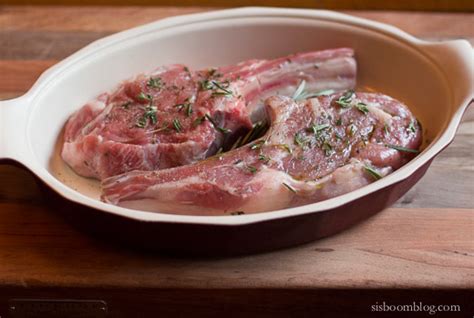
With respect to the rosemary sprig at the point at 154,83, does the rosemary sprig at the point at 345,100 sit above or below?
above

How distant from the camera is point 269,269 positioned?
1286 millimetres

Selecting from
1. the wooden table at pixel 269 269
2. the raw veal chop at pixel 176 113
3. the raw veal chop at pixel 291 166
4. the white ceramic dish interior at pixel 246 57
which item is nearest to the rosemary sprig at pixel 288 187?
the raw veal chop at pixel 291 166

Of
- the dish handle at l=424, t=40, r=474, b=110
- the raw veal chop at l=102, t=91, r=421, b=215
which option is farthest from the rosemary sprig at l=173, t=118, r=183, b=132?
the dish handle at l=424, t=40, r=474, b=110

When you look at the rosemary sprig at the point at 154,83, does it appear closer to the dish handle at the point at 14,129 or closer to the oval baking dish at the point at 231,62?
the oval baking dish at the point at 231,62

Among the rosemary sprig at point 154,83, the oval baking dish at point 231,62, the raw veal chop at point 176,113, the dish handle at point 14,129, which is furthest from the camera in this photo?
the rosemary sprig at point 154,83

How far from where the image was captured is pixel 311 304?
128 cm

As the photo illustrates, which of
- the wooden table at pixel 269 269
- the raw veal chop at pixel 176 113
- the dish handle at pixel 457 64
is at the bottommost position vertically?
the wooden table at pixel 269 269

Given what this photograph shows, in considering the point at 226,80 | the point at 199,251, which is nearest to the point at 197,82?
the point at 226,80

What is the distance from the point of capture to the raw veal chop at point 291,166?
1.34m

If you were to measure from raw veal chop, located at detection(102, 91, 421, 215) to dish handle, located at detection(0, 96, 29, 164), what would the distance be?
19 cm

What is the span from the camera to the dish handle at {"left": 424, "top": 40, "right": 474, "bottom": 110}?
58.8 inches

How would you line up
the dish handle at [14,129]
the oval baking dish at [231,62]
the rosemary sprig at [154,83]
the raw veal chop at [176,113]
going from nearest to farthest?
the oval baking dish at [231,62]
the dish handle at [14,129]
the raw veal chop at [176,113]
the rosemary sprig at [154,83]

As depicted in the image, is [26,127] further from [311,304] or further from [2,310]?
[311,304]

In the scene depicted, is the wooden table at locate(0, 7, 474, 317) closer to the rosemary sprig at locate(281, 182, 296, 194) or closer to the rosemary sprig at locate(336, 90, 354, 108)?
the rosemary sprig at locate(281, 182, 296, 194)
